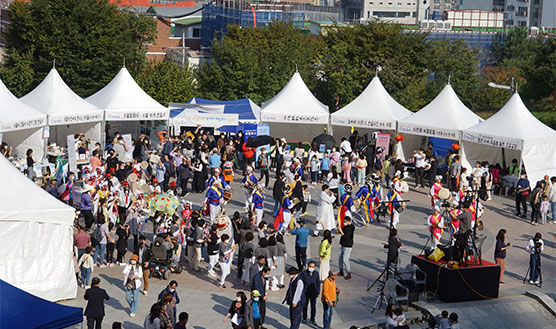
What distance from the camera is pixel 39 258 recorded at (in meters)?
15.8

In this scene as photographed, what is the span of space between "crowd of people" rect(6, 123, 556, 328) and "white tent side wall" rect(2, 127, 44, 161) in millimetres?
1640

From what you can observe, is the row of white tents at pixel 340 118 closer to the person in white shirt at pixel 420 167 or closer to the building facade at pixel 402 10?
the person in white shirt at pixel 420 167

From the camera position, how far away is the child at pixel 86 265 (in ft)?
53.8

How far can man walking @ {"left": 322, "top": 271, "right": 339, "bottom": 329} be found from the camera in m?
14.9

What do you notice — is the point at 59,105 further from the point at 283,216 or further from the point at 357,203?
the point at 357,203

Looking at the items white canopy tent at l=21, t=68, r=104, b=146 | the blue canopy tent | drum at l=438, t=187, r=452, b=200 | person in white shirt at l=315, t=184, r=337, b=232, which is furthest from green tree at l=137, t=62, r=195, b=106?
the blue canopy tent

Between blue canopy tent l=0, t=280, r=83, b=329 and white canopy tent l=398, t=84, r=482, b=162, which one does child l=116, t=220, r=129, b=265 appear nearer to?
blue canopy tent l=0, t=280, r=83, b=329

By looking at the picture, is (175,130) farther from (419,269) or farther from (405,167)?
(419,269)

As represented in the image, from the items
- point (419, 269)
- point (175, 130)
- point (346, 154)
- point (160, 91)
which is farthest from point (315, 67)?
point (419, 269)

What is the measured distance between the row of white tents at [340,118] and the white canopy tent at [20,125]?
0.10 feet

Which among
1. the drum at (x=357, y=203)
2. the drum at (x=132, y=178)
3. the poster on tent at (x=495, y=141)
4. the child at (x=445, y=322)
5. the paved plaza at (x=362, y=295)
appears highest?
the poster on tent at (x=495, y=141)

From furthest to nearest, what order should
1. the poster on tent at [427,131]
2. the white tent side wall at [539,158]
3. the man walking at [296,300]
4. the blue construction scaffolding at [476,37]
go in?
1. the blue construction scaffolding at [476,37]
2. the poster on tent at [427,131]
3. the white tent side wall at [539,158]
4. the man walking at [296,300]

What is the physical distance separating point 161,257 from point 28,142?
12318 mm

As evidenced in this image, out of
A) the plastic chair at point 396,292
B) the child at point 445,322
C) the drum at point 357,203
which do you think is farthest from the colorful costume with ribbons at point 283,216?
the child at point 445,322
